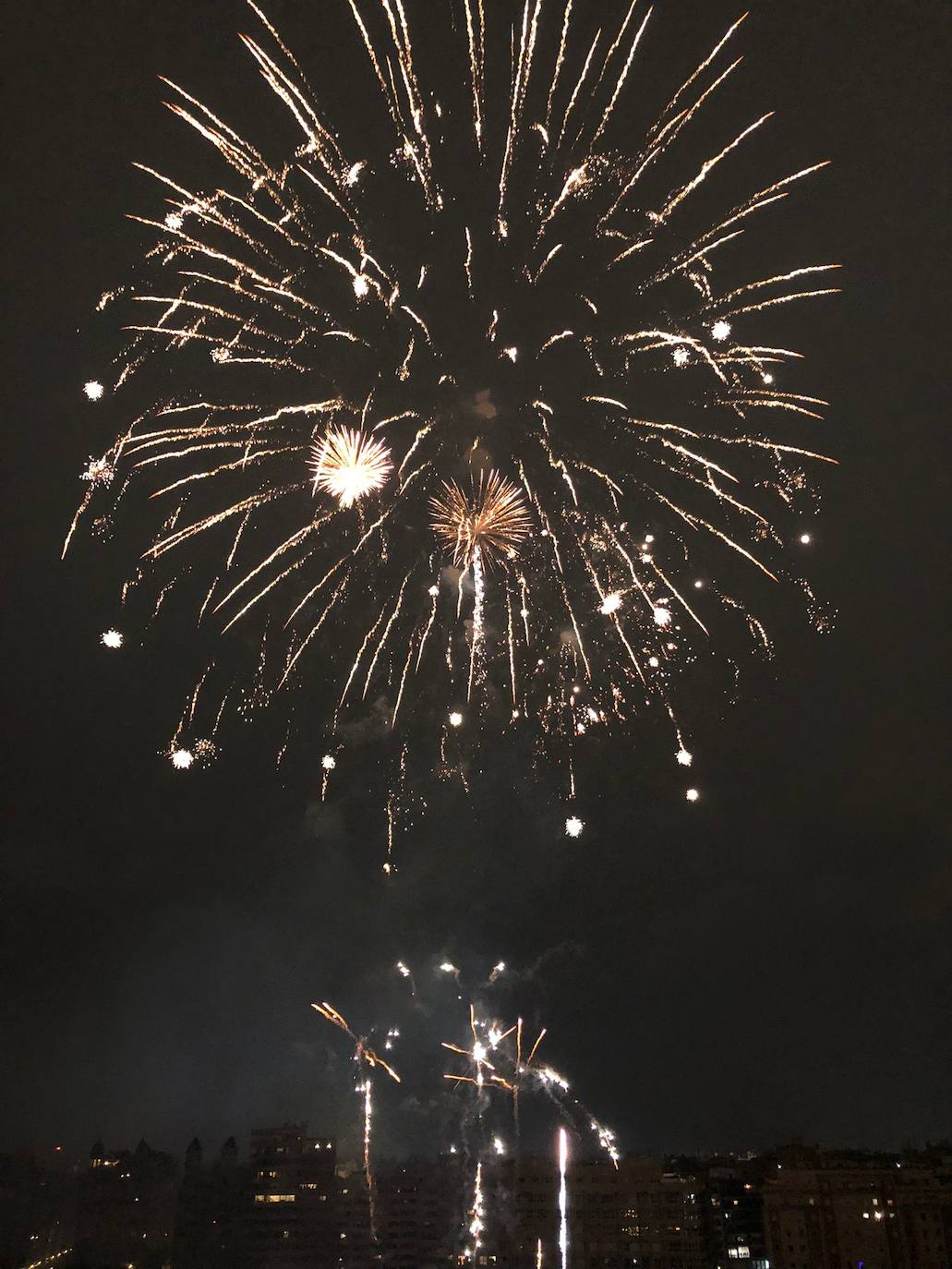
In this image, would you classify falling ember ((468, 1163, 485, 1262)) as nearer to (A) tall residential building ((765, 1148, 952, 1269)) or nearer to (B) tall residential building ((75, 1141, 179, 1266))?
(A) tall residential building ((765, 1148, 952, 1269))

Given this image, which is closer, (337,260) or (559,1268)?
(337,260)

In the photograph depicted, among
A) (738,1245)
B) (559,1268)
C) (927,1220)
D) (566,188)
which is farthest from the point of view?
(738,1245)

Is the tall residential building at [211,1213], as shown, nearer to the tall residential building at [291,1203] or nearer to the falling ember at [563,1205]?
the tall residential building at [291,1203]

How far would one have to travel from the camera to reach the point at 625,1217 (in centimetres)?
3797

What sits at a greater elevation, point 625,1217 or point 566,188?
point 566,188

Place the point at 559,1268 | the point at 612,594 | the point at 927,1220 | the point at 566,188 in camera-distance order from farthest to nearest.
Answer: the point at 559,1268 → the point at 927,1220 → the point at 612,594 → the point at 566,188

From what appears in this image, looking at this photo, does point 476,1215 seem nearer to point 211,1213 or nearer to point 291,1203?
point 291,1203

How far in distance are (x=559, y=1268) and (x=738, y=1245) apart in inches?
298

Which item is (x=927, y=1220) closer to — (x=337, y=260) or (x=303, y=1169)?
(x=303, y=1169)

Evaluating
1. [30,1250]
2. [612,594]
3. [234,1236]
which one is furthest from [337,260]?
[234,1236]

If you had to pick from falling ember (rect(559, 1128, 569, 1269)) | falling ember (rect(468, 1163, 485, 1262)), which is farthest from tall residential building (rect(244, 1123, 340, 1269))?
falling ember (rect(559, 1128, 569, 1269))

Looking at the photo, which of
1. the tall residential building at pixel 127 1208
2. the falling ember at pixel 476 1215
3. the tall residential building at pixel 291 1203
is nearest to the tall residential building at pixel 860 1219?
the falling ember at pixel 476 1215

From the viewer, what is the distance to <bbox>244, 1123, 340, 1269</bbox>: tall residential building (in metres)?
38.6

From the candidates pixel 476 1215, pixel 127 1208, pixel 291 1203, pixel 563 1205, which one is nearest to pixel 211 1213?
pixel 127 1208
